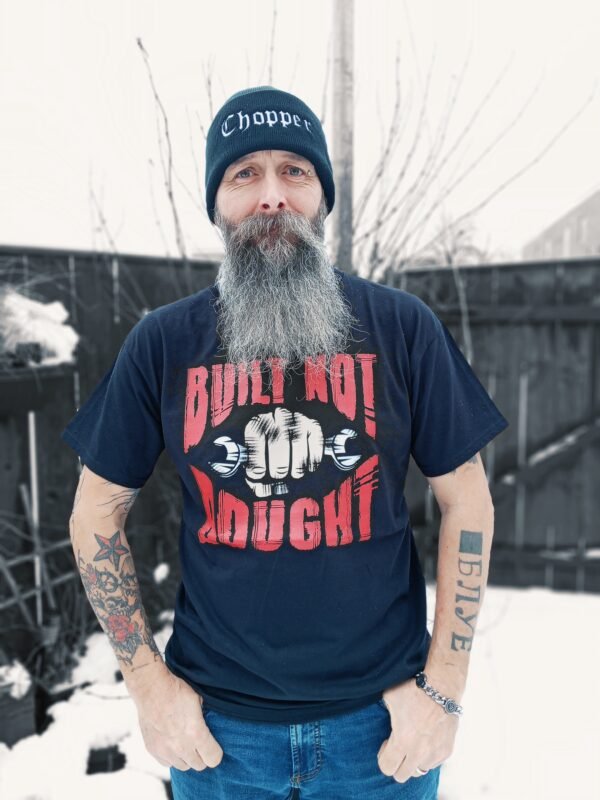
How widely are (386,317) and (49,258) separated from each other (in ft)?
7.51

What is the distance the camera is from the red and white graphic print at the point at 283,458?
1.23 meters

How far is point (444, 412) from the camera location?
124 centimetres

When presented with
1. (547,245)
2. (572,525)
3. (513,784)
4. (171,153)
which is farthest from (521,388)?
(547,245)

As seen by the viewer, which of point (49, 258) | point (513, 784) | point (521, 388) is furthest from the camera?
point (521, 388)

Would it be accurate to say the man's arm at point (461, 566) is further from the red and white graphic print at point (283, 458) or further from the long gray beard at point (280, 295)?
the long gray beard at point (280, 295)

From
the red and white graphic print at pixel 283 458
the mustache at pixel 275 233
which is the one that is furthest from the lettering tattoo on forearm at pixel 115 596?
the mustache at pixel 275 233

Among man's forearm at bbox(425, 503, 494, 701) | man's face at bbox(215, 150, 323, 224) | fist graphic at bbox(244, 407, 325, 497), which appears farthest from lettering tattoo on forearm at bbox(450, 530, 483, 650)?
man's face at bbox(215, 150, 323, 224)

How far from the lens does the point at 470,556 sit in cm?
129

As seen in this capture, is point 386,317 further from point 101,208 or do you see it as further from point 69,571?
point 69,571

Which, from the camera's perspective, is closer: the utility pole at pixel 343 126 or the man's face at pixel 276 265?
the man's face at pixel 276 265

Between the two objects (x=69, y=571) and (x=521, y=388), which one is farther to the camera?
(x=521, y=388)

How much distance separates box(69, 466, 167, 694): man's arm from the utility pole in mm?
1705

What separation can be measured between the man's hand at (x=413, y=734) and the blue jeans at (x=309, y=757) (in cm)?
3

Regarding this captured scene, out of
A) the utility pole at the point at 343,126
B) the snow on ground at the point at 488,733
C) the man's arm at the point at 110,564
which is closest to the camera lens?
the man's arm at the point at 110,564
